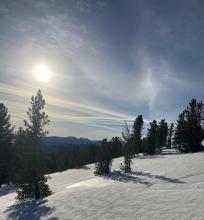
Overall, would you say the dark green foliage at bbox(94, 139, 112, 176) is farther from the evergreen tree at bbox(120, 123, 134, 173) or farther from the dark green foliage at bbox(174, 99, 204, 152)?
the dark green foliage at bbox(174, 99, 204, 152)

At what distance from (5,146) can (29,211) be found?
103ft

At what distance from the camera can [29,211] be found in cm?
2086

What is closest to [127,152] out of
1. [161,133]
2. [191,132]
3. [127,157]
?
[127,157]

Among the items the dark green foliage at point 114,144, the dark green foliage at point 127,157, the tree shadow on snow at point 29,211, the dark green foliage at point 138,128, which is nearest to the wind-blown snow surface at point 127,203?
the tree shadow on snow at point 29,211

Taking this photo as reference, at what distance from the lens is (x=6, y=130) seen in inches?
1991

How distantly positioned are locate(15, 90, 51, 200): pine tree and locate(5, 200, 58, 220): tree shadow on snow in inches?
98.4

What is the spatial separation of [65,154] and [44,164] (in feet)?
190

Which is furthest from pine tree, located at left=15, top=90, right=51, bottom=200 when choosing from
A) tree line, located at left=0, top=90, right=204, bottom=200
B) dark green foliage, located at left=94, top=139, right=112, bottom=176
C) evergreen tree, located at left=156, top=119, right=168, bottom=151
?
evergreen tree, located at left=156, top=119, right=168, bottom=151

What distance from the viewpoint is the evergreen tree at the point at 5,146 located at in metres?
49.6

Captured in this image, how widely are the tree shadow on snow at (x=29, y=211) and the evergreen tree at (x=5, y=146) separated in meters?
27.5

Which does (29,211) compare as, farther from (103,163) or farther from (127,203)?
(103,163)

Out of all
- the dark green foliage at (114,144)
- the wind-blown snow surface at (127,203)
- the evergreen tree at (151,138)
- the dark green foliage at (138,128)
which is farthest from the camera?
the dark green foliage at (138,128)

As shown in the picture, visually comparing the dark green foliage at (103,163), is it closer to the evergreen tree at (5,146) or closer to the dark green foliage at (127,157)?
the dark green foliage at (127,157)

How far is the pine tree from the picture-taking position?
84.3 ft
